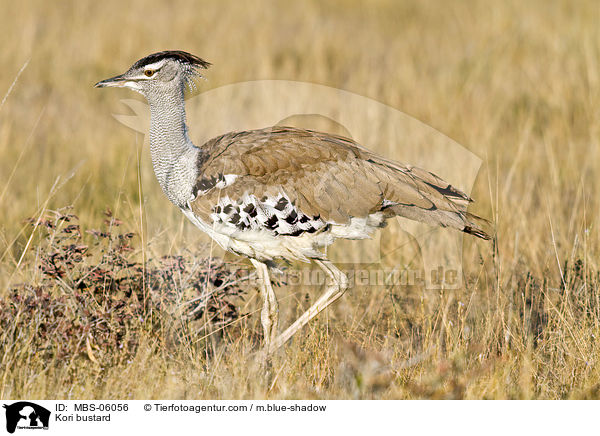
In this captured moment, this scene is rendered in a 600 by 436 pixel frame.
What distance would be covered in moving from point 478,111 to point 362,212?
11.1ft

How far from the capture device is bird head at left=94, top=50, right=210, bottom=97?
3152mm

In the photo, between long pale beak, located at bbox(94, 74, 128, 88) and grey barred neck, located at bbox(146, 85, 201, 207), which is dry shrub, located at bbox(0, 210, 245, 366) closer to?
grey barred neck, located at bbox(146, 85, 201, 207)

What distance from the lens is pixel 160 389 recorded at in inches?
108

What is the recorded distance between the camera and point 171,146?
10.5 feet

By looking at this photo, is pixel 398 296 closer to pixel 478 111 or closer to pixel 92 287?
pixel 92 287

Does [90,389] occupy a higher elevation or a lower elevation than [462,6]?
lower

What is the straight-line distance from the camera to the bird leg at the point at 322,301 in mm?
3229

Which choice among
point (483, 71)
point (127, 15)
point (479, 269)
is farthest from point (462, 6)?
point (479, 269)

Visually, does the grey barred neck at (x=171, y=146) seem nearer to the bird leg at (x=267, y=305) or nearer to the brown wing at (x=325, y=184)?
the brown wing at (x=325, y=184)

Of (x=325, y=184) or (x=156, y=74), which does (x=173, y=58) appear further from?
(x=325, y=184)
